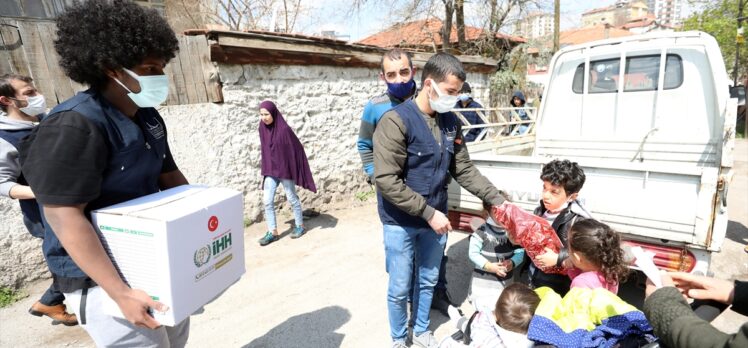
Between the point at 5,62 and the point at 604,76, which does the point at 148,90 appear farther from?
the point at 604,76

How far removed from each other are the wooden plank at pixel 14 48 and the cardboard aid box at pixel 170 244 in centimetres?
317

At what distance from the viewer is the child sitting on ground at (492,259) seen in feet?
8.44

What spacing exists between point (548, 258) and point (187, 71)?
13.7 feet

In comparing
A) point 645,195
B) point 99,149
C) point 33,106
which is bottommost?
point 645,195

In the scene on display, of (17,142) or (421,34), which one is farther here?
(421,34)

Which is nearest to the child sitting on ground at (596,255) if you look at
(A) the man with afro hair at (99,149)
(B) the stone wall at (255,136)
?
(A) the man with afro hair at (99,149)

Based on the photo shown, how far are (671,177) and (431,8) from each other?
34.4 ft

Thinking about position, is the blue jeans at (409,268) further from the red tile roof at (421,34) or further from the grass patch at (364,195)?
the red tile roof at (421,34)

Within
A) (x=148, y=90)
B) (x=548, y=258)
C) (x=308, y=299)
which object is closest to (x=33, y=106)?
(x=148, y=90)

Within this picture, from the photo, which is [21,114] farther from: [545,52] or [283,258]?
[545,52]

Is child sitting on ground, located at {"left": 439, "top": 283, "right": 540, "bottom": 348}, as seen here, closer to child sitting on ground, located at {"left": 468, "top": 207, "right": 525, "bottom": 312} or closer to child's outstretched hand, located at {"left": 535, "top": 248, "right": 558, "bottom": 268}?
child's outstretched hand, located at {"left": 535, "top": 248, "right": 558, "bottom": 268}

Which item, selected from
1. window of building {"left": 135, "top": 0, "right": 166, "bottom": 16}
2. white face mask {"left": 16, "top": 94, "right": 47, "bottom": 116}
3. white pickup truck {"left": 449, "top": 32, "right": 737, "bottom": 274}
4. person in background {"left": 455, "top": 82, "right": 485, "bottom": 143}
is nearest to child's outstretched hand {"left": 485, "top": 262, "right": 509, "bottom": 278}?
white pickup truck {"left": 449, "top": 32, "right": 737, "bottom": 274}

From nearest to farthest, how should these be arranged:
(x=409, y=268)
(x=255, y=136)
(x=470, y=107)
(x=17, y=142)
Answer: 1. (x=409, y=268)
2. (x=17, y=142)
3. (x=255, y=136)
4. (x=470, y=107)

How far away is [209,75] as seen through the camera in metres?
4.43
